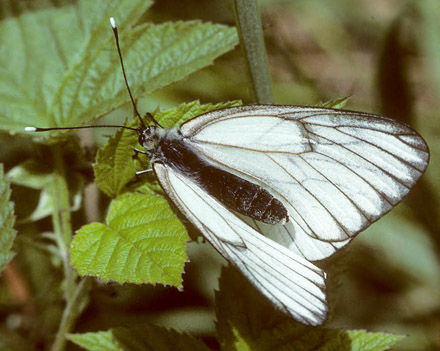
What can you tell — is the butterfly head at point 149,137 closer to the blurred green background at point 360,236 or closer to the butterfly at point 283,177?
the butterfly at point 283,177

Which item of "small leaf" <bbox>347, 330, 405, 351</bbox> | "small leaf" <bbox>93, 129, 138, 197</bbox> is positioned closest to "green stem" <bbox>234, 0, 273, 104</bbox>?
"small leaf" <bbox>93, 129, 138, 197</bbox>

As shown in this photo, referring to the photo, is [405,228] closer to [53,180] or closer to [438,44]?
[438,44]

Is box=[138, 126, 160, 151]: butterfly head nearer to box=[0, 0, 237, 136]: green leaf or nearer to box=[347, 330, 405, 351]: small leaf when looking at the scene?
box=[0, 0, 237, 136]: green leaf

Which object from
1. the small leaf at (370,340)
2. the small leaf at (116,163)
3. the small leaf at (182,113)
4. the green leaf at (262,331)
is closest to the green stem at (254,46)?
the small leaf at (182,113)

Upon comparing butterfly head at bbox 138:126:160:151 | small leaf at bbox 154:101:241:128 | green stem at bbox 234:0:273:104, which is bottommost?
butterfly head at bbox 138:126:160:151

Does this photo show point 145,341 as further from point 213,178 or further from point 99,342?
point 213,178

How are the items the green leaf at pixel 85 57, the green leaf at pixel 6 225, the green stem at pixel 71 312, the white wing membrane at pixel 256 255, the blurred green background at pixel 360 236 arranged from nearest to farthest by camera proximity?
the white wing membrane at pixel 256 255, the green leaf at pixel 6 225, the green stem at pixel 71 312, the green leaf at pixel 85 57, the blurred green background at pixel 360 236

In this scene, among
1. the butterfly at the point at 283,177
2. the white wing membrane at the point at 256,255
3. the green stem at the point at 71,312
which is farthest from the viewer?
the green stem at the point at 71,312

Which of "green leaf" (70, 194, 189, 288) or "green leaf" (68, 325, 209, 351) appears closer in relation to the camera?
"green leaf" (70, 194, 189, 288)
